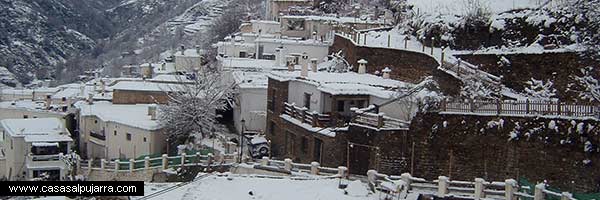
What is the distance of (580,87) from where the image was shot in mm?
20688

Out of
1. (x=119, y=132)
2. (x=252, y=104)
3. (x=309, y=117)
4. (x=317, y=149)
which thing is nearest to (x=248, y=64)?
(x=252, y=104)

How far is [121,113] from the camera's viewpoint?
111 feet

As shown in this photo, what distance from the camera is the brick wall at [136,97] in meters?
37.3

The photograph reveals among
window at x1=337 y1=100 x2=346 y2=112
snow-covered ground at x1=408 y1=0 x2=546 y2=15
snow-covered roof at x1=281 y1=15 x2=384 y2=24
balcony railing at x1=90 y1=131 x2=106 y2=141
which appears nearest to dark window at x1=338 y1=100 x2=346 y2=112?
window at x1=337 y1=100 x2=346 y2=112

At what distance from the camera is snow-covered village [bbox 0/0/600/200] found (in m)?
17.9

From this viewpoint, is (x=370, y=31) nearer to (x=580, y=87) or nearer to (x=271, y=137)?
(x=271, y=137)

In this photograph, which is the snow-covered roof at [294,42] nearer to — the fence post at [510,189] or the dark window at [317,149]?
the dark window at [317,149]

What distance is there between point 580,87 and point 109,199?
12.3 m

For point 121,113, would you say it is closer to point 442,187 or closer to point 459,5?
point 459,5

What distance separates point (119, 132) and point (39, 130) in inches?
156

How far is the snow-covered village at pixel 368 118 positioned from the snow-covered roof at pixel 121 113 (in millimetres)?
106

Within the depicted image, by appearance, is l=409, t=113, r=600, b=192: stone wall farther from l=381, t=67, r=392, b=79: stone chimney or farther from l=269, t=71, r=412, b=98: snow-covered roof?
l=381, t=67, r=392, b=79: stone chimney

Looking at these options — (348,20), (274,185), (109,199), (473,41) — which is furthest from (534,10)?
(348,20)

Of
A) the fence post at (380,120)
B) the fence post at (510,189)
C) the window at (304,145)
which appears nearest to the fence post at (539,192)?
the fence post at (510,189)
